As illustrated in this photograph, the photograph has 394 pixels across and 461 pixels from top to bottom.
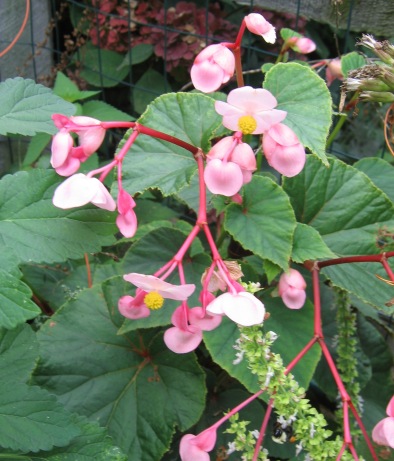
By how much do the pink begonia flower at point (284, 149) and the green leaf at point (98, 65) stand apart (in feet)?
5.13

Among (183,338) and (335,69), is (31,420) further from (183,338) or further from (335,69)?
(335,69)

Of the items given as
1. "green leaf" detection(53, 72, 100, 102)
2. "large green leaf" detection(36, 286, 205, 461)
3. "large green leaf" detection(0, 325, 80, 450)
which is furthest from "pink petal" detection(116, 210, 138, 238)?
"green leaf" detection(53, 72, 100, 102)

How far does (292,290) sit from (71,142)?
394mm

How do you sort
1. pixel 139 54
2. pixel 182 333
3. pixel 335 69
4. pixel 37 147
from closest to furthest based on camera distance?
pixel 182 333 < pixel 335 69 < pixel 37 147 < pixel 139 54

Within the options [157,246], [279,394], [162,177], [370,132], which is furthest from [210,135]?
[370,132]

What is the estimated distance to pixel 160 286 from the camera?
2.49 ft

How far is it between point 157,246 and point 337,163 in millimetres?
324

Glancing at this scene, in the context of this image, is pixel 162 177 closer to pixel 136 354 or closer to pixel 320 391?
pixel 136 354

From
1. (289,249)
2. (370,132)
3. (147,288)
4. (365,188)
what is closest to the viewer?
(147,288)

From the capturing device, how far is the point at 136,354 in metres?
1.14

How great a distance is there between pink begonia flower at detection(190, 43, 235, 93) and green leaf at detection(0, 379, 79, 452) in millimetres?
445

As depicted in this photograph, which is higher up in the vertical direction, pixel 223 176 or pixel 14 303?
pixel 223 176

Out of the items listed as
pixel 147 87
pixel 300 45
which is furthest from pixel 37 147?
pixel 300 45

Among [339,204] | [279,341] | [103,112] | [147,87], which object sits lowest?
[147,87]
